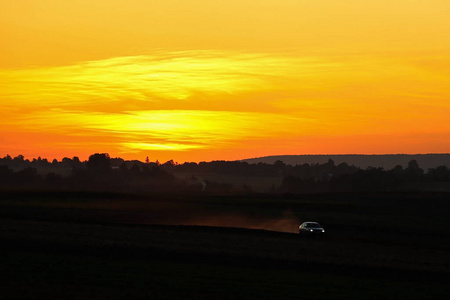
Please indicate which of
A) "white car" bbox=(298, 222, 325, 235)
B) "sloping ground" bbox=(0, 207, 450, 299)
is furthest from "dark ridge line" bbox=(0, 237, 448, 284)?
"white car" bbox=(298, 222, 325, 235)

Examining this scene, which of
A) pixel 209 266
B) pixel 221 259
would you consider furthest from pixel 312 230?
pixel 209 266

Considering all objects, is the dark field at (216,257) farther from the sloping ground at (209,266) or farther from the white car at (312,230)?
the white car at (312,230)

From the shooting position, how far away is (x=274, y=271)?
4266 cm

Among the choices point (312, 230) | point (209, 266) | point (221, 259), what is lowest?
point (209, 266)

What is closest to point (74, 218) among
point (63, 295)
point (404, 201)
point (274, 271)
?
point (274, 271)

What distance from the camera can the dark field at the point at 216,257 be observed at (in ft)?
116

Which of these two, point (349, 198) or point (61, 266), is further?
point (349, 198)

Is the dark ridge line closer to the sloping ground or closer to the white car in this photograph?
the sloping ground

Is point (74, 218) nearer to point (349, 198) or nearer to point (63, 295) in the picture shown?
point (63, 295)

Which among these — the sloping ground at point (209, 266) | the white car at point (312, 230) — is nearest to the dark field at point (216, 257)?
the sloping ground at point (209, 266)

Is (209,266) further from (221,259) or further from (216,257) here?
(216,257)

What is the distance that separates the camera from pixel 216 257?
160ft

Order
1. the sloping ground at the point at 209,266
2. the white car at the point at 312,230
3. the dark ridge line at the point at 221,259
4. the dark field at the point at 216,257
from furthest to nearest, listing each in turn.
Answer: the white car at the point at 312,230, the dark ridge line at the point at 221,259, the dark field at the point at 216,257, the sloping ground at the point at 209,266

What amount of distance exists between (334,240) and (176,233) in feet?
44.6
